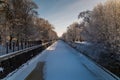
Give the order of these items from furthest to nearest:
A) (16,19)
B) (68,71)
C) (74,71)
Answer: (16,19) < (74,71) < (68,71)

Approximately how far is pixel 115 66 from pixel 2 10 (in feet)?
84.7

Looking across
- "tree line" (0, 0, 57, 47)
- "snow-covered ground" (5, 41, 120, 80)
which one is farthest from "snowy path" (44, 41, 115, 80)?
"tree line" (0, 0, 57, 47)

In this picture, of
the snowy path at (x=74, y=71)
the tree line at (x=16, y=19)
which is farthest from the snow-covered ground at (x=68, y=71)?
the tree line at (x=16, y=19)

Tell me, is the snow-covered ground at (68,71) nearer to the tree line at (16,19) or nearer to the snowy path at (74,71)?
the snowy path at (74,71)

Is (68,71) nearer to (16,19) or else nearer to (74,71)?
(74,71)

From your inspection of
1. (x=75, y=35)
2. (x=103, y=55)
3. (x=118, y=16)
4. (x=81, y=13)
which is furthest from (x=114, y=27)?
(x=75, y=35)

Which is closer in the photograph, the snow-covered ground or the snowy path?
the snow-covered ground

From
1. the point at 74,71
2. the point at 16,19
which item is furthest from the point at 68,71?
the point at 16,19

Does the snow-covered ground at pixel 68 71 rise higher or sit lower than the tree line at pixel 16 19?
lower

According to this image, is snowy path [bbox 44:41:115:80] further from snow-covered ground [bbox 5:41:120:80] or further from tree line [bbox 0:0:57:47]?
tree line [bbox 0:0:57:47]

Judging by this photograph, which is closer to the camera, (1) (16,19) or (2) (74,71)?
(2) (74,71)

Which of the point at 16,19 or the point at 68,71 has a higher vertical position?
the point at 16,19

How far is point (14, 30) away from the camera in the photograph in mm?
47031

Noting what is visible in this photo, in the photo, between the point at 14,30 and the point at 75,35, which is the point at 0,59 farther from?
the point at 75,35
